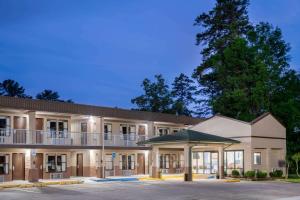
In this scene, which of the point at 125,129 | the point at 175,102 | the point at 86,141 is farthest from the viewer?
the point at 175,102

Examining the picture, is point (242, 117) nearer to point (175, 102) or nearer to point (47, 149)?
point (47, 149)

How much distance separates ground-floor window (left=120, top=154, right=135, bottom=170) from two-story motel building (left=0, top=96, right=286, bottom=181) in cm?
9

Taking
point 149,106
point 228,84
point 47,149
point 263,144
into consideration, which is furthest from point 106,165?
point 149,106

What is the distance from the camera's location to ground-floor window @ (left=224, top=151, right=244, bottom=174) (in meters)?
41.7

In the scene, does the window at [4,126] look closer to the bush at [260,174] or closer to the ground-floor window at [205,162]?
the ground-floor window at [205,162]

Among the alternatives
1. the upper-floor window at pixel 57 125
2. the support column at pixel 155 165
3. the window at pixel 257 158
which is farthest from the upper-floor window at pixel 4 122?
the window at pixel 257 158

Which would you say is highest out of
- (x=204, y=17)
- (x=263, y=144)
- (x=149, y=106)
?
(x=204, y=17)

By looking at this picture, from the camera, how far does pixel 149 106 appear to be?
75.0 metres

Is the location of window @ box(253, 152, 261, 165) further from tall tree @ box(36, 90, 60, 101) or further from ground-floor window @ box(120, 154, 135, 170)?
tall tree @ box(36, 90, 60, 101)

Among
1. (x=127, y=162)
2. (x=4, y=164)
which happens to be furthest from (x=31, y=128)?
(x=127, y=162)

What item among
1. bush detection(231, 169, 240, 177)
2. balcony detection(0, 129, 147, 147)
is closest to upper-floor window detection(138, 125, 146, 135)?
balcony detection(0, 129, 147, 147)

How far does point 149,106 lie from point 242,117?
26.4 metres

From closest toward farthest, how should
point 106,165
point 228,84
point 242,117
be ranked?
point 106,165 < point 242,117 < point 228,84

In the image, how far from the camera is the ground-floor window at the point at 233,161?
137 ft
